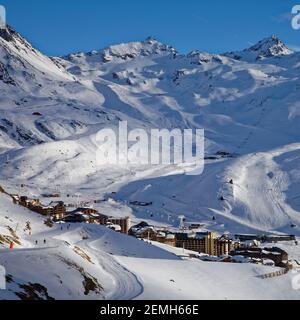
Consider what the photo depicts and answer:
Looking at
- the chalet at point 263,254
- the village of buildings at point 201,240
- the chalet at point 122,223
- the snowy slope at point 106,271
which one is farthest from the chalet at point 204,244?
the snowy slope at point 106,271

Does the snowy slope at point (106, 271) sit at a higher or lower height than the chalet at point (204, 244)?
lower

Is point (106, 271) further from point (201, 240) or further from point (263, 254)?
point (201, 240)

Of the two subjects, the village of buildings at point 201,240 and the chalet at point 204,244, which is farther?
the chalet at point 204,244

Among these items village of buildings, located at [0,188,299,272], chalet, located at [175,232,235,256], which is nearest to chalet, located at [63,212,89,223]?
village of buildings, located at [0,188,299,272]

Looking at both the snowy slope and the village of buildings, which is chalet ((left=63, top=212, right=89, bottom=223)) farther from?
the snowy slope

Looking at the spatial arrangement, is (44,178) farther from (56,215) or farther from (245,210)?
(56,215)

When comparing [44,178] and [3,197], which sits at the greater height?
[44,178]

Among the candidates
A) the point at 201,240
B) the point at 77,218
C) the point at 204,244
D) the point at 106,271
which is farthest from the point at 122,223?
the point at 106,271

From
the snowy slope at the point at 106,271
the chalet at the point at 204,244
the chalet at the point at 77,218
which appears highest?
the chalet at the point at 77,218

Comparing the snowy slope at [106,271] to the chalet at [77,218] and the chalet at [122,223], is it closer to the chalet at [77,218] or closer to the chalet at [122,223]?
the chalet at [77,218]
